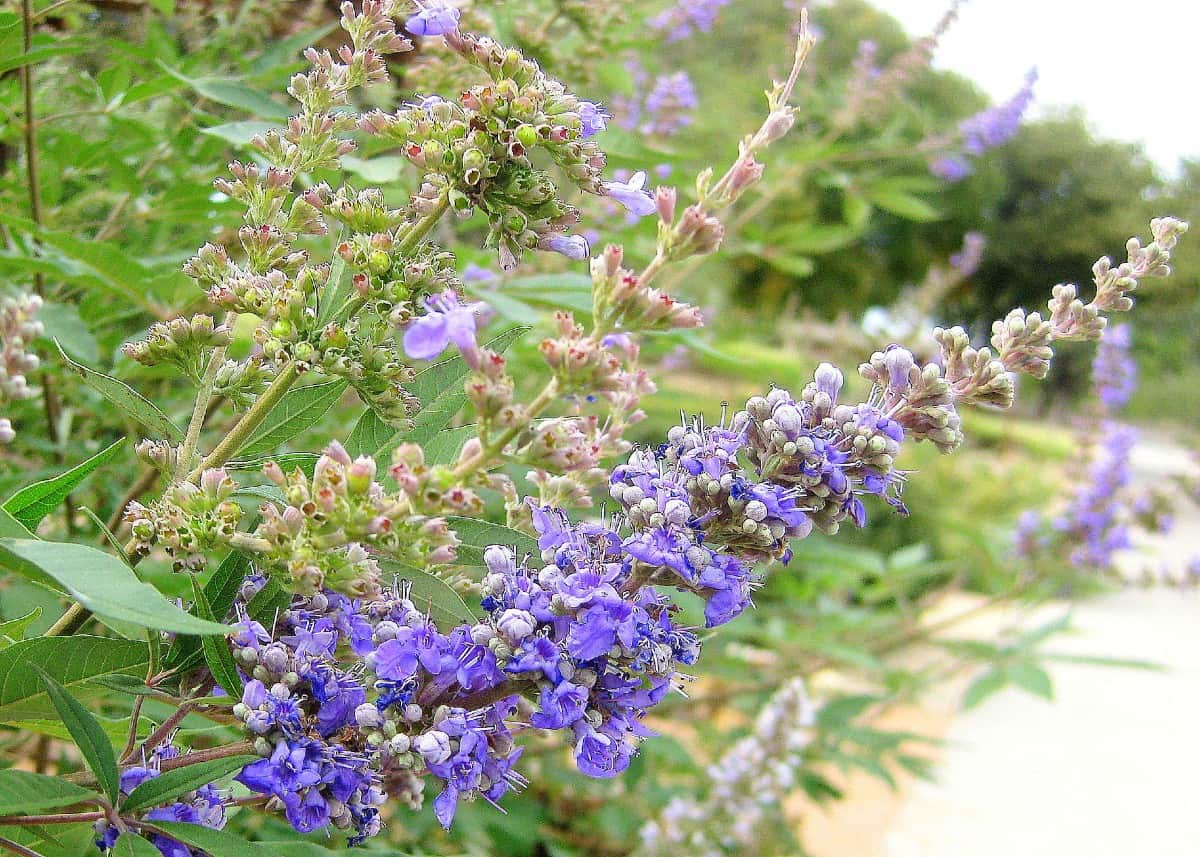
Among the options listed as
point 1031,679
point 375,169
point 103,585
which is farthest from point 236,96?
point 1031,679

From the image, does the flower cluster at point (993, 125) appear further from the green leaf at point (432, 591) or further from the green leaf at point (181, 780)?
the green leaf at point (181, 780)

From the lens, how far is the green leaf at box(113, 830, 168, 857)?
786 mm

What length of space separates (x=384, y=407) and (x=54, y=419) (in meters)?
1.25

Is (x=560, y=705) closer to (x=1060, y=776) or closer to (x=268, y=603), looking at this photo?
(x=268, y=603)

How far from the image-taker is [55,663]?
83 centimetres

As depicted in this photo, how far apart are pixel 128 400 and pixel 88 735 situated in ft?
1.01

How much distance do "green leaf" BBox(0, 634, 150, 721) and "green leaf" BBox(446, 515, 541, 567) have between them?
313 millimetres

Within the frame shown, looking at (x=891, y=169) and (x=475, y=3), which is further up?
(x=475, y=3)

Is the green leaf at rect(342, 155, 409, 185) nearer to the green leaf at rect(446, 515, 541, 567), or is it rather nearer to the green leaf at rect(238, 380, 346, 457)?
the green leaf at rect(238, 380, 346, 457)

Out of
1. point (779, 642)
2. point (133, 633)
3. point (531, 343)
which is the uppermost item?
point (133, 633)

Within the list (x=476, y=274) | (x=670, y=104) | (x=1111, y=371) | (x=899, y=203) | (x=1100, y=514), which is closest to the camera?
(x=476, y=274)

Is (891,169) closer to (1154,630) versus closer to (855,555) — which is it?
(855,555)

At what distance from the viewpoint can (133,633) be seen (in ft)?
3.08

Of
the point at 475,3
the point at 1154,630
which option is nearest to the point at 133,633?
the point at 475,3
